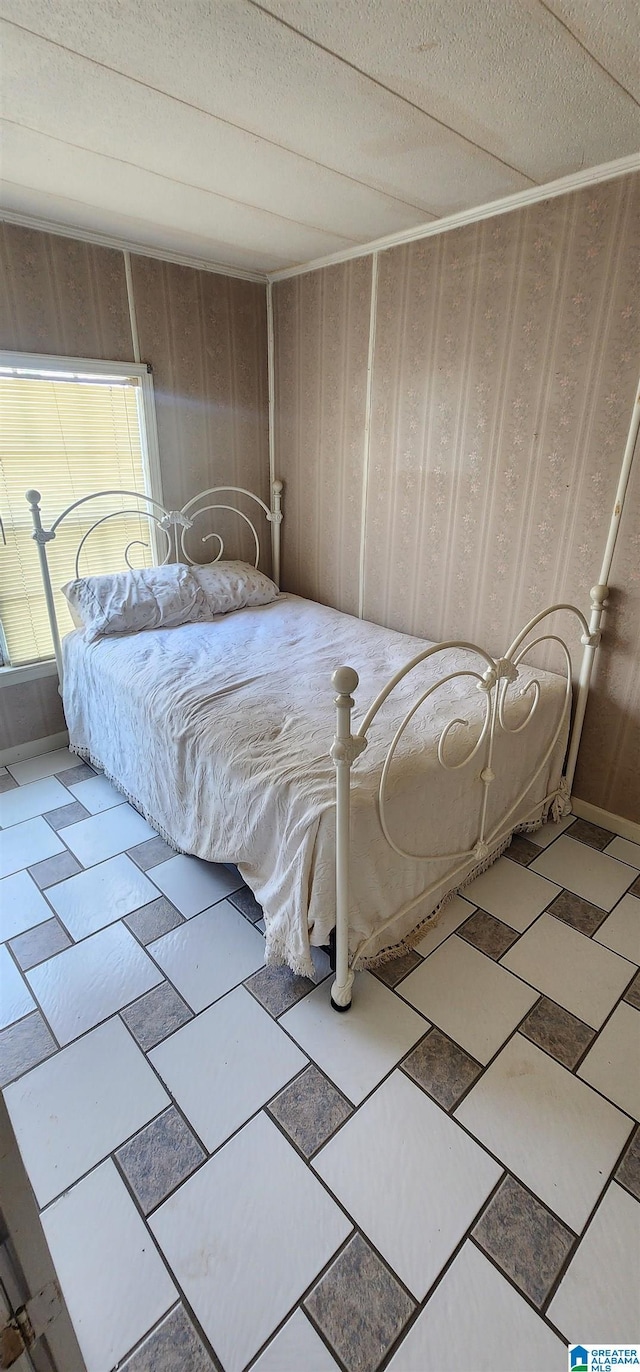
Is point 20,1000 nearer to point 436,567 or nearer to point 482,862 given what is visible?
point 482,862

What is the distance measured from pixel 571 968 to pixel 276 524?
8.83 feet

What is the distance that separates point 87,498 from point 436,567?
164 centimetres

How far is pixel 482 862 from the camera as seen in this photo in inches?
83.5

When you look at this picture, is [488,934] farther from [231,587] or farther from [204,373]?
[204,373]

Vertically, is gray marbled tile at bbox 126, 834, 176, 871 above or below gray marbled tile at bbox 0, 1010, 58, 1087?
above

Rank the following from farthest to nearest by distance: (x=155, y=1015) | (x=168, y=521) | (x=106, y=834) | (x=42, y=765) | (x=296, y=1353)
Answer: (x=168, y=521), (x=42, y=765), (x=106, y=834), (x=155, y=1015), (x=296, y=1353)

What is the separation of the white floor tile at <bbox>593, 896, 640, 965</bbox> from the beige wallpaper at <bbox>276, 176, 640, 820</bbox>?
458mm

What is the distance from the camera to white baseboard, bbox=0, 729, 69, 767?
284cm

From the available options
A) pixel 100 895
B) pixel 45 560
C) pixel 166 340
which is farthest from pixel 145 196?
pixel 100 895

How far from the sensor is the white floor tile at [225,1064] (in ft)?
4.54

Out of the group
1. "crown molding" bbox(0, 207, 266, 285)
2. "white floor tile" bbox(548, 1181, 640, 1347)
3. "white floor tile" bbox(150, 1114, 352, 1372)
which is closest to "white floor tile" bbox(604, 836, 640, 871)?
"white floor tile" bbox(548, 1181, 640, 1347)

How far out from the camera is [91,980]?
1731mm

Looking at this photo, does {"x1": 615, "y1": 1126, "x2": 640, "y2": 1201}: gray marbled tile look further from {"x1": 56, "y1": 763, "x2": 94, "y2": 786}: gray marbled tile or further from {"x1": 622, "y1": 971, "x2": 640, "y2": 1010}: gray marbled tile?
{"x1": 56, "y1": 763, "x2": 94, "y2": 786}: gray marbled tile

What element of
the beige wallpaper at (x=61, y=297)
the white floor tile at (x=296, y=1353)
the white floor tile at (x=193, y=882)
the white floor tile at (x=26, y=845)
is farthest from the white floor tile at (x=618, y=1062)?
the beige wallpaper at (x=61, y=297)
